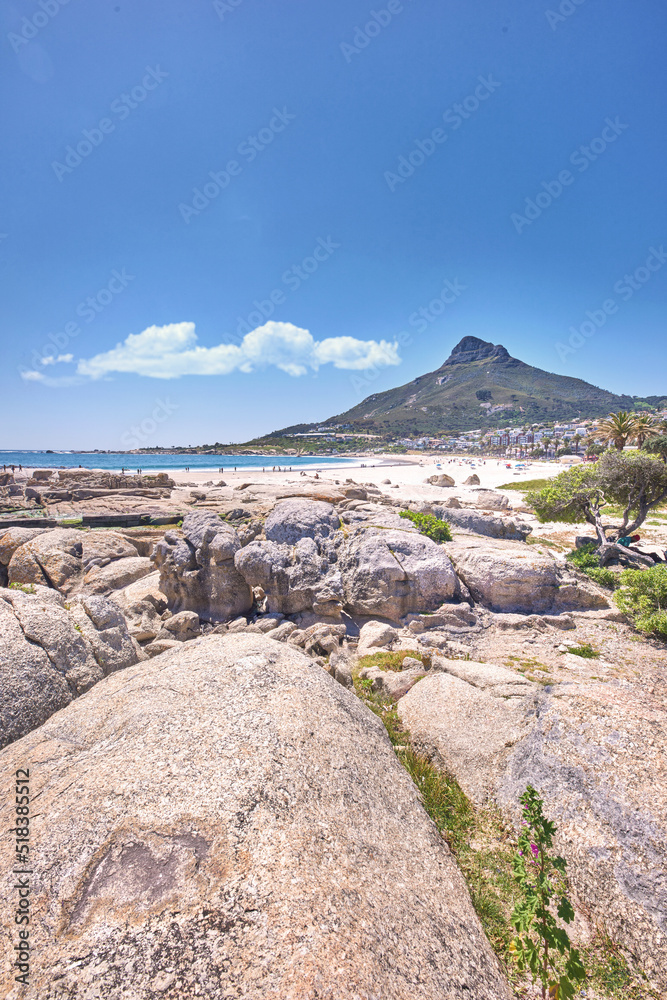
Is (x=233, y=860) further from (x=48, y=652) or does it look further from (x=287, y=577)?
(x=287, y=577)

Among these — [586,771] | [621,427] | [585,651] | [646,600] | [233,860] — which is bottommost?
[585,651]

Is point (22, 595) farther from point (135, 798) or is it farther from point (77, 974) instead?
point (77, 974)

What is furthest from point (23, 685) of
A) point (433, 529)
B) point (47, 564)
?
point (433, 529)

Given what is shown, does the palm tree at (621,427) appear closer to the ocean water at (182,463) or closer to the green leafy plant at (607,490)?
the green leafy plant at (607,490)

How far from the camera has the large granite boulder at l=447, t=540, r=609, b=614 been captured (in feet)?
39.6

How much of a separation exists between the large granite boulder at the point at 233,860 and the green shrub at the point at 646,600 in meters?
8.60

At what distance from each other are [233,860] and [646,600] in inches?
464

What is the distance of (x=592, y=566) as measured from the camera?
602 inches

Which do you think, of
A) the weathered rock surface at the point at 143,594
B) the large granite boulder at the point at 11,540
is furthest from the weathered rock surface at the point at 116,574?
the large granite boulder at the point at 11,540

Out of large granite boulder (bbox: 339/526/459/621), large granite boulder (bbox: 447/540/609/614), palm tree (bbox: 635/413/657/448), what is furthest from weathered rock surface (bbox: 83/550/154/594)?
palm tree (bbox: 635/413/657/448)

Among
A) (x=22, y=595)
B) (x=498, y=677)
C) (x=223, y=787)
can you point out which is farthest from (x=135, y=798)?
(x=498, y=677)

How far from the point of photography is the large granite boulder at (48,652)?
5254 mm

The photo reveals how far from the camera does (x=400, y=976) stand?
2840mm

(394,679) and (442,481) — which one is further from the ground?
(442,481)
